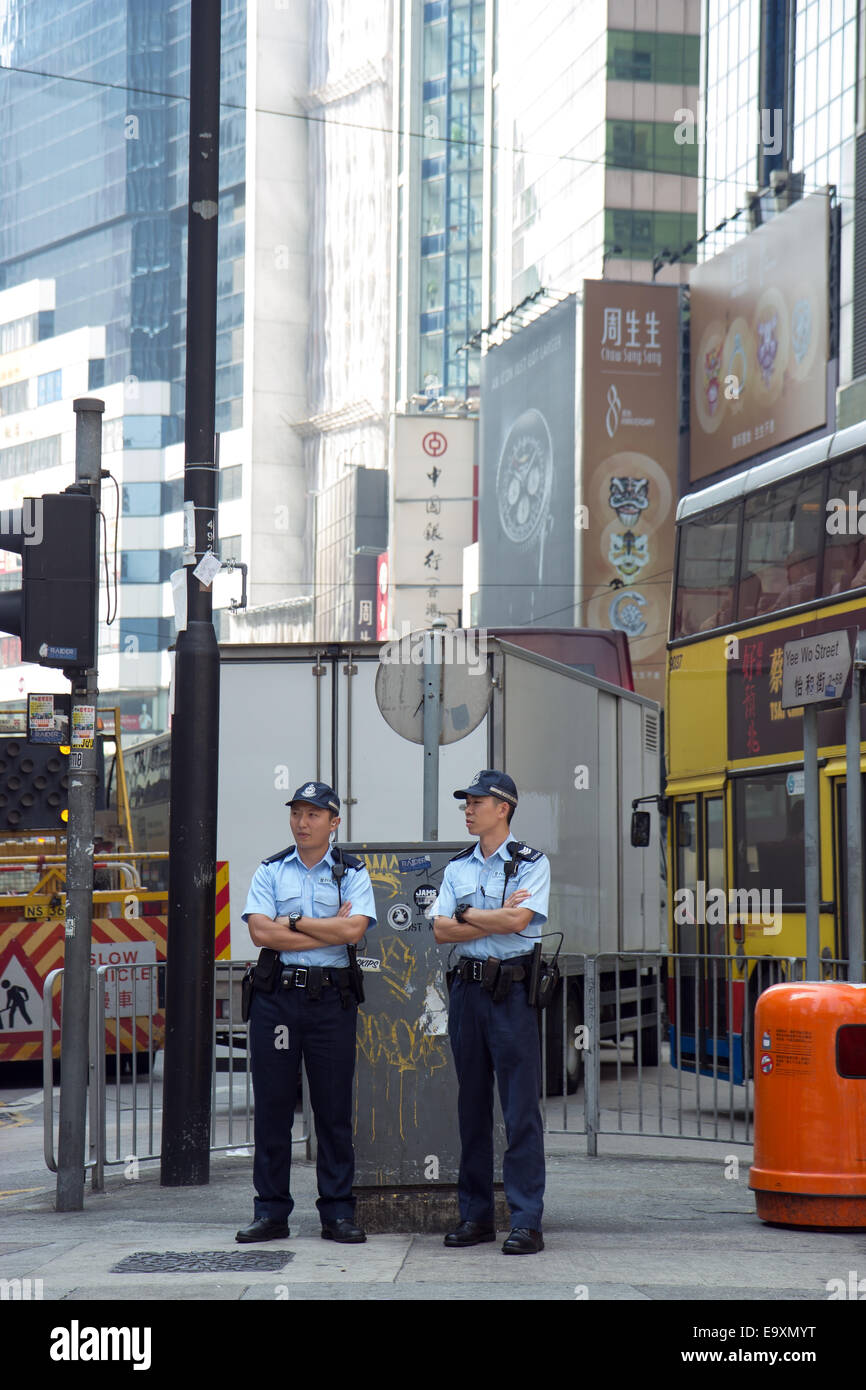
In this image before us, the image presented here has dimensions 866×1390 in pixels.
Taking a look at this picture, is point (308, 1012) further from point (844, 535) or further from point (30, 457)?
point (30, 457)

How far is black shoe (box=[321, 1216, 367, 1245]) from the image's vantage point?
24.9ft

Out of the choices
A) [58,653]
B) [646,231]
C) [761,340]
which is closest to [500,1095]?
[58,653]

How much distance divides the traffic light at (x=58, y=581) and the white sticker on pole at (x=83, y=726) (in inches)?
8.3

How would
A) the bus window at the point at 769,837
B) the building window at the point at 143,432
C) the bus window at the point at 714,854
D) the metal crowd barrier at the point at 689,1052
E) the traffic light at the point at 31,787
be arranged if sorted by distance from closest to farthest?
1. the metal crowd barrier at the point at 689,1052
2. the bus window at the point at 769,837
3. the bus window at the point at 714,854
4. the traffic light at the point at 31,787
5. the building window at the point at 143,432

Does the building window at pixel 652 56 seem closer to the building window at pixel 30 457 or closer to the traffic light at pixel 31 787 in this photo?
the traffic light at pixel 31 787

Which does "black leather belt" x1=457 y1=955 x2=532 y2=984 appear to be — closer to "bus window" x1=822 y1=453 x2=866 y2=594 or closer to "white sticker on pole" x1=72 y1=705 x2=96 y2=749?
"white sticker on pole" x1=72 y1=705 x2=96 y2=749

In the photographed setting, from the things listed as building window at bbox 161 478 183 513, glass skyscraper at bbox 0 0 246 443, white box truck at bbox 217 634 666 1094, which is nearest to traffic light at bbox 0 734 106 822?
white box truck at bbox 217 634 666 1094

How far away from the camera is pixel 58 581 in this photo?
A: 896cm

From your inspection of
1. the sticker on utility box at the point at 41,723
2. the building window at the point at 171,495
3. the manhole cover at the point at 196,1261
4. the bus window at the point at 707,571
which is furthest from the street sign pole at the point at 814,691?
the building window at the point at 171,495

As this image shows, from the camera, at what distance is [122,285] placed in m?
143

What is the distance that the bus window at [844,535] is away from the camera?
1243 cm

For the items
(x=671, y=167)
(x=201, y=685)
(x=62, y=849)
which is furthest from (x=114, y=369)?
(x=201, y=685)

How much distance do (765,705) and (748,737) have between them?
0.41m
